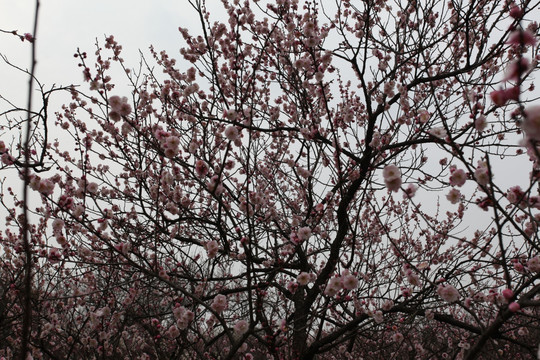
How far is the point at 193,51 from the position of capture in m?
5.41

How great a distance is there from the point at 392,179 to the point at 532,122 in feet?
5.02

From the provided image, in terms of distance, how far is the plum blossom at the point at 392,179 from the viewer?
2.33 metres

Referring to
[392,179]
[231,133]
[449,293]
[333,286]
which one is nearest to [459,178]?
[392,179]

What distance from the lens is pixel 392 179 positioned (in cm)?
234

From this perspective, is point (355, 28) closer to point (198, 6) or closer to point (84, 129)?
point (198, 6)

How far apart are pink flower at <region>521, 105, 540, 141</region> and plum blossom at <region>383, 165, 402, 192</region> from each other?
4.79ft

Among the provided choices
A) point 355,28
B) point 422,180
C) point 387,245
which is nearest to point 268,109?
point 355,28

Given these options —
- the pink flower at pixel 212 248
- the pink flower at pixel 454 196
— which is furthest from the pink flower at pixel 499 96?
the pink flower at pixel 212 248

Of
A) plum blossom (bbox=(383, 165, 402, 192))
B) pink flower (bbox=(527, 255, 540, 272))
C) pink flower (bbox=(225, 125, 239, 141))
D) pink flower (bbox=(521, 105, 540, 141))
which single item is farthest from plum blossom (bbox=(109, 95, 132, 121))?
pink flower (bbox=(527, 255, 540, 272))

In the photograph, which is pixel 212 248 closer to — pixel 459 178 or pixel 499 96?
pixel 459 178

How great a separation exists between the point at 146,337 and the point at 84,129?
11.6 ft

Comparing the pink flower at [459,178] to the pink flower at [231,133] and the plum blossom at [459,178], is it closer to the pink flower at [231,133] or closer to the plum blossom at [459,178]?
the plum blossom at [459,178]

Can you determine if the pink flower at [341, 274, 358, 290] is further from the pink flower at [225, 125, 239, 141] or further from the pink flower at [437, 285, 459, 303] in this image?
the pink flower at [225, 125, 239, 141]

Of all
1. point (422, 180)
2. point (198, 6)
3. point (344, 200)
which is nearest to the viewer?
point (198, 6)
